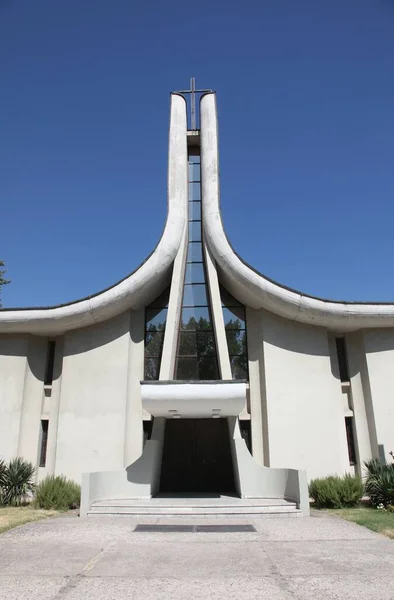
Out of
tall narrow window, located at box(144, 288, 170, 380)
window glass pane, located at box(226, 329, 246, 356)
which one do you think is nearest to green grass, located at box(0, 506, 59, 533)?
tall narrow window, located at box(144, 288, 170, 380)

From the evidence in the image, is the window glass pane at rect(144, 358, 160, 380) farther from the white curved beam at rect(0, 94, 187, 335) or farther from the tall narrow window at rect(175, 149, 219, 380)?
the white curved beam at rect(0, 94, 187, 335)

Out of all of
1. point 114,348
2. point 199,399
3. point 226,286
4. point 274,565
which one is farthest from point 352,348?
point 274,565

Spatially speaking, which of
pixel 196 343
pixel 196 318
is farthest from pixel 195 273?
pixel 196 343

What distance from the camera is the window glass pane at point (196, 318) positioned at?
18.0 meters

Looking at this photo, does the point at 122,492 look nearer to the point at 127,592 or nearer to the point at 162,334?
the point at 162,334

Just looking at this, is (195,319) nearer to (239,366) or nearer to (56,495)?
(239,366)

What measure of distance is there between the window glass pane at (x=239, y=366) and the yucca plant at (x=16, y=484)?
8.16m

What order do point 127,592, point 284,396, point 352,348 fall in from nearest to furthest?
point 127,592
point 284,396
point 352,348

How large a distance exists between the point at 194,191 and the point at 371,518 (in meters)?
13.5

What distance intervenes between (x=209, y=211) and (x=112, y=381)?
749 cm

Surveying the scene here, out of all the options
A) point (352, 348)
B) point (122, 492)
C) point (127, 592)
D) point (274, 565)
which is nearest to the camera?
point (127, 592)

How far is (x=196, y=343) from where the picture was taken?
17797 millimetres

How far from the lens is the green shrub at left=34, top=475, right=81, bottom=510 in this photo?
13.6 metres

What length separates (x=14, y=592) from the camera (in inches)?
213
